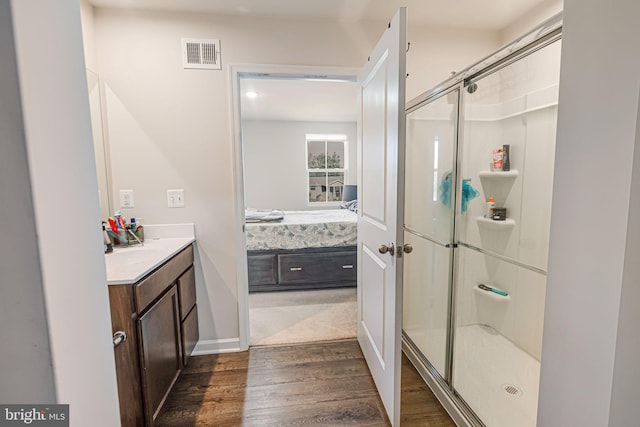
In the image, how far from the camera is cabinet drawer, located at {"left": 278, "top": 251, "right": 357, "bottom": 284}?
3.18 meters

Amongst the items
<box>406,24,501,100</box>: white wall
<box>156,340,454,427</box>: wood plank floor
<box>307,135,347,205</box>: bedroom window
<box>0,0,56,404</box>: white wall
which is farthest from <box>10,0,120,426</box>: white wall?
<box>307,135,347,205</box>: bedroom window

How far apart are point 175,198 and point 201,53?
1.00m

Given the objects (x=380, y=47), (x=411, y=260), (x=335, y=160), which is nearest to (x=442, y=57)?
(x=380, y=47)

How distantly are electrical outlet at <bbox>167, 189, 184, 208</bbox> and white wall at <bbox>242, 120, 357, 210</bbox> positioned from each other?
11.2ft

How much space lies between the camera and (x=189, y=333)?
1.88 metres

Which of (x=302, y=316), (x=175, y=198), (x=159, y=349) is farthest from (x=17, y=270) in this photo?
(x=302, y=316)

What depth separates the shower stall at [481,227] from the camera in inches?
69.0

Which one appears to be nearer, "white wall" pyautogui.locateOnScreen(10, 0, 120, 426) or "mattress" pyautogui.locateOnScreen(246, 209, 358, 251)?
"white wall" pyautogui.locateOnScreen(10, 0, 120, 426)

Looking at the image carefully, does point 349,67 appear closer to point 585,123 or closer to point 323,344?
point 585,123

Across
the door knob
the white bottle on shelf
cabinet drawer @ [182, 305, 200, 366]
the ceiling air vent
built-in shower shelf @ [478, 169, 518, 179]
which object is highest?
the ceiling air vent

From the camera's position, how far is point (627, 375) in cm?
58

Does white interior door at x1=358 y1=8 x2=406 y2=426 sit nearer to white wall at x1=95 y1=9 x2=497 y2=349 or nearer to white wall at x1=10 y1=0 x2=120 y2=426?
white wall at x1=95 y1=9 x2=497 y2=349

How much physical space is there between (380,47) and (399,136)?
547mm

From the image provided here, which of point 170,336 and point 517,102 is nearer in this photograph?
point 170,336
